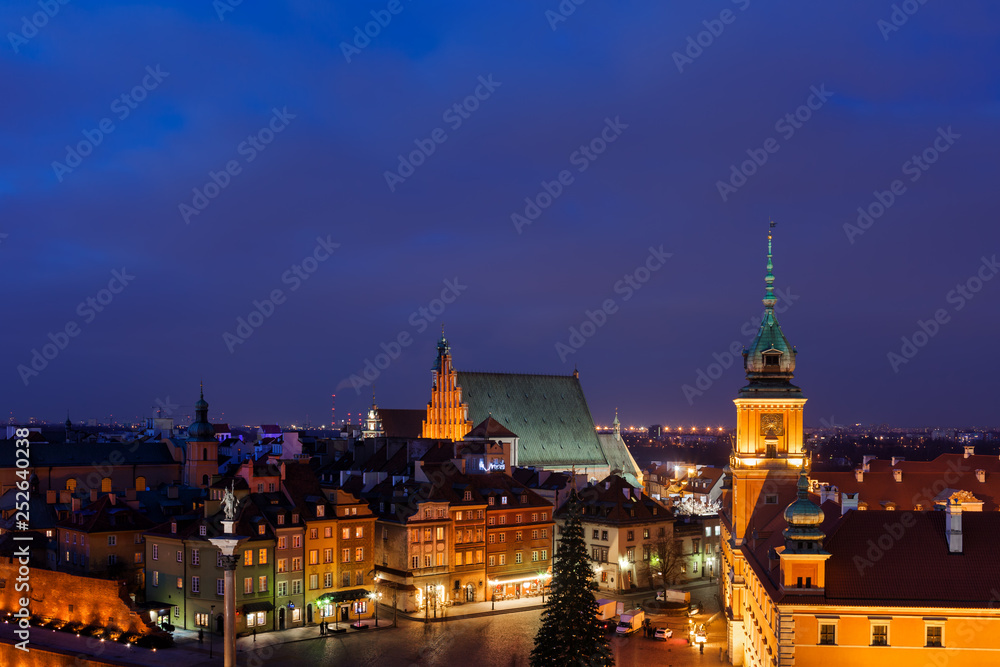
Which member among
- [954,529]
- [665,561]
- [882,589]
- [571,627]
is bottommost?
[665,561]

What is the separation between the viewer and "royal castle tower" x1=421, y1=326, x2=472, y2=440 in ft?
352

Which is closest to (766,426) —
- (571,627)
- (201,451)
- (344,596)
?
(571,627)

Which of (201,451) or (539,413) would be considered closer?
(201,451)

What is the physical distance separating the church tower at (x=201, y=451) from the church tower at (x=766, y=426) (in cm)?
4911

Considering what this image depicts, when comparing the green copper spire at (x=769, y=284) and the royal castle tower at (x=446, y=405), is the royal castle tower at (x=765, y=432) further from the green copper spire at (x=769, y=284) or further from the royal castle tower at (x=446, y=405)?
the royal castle tower at (x=446, y=405)

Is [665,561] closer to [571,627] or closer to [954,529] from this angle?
[571,627]

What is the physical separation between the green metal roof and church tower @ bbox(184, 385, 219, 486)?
92.2ft

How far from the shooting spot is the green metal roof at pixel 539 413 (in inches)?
4281

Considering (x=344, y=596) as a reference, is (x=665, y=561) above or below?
above

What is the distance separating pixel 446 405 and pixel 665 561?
37327mm

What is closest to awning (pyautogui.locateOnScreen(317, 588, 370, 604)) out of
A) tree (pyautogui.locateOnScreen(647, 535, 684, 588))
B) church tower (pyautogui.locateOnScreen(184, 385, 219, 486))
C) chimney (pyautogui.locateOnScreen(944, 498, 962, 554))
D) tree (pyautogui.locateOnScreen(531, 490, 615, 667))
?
tree (pyautogui.locateOnScreen(531, 490, 615, 667))

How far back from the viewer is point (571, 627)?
47.6 m

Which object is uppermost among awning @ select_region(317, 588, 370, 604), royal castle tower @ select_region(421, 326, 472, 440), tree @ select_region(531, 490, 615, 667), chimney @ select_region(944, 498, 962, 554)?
royal castle tower @ select_region(421, 326, 472, 440)

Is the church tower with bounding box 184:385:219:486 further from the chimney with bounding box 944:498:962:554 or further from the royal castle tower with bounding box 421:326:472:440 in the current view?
the chimney with bounding box 944:498:962:554
